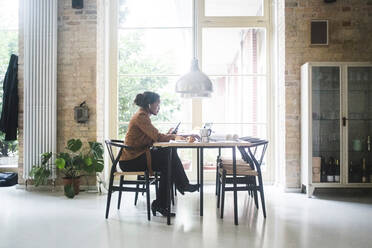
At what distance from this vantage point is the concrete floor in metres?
2.79

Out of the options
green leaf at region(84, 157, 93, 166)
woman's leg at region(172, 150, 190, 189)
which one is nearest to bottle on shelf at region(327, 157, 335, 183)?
woman's leg at region(172, 150, 190, 189)

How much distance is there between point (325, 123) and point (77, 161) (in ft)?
11.6

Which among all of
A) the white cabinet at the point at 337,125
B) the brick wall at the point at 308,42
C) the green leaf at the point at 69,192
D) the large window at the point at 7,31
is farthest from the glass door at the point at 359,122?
the large window at the point at 7,31

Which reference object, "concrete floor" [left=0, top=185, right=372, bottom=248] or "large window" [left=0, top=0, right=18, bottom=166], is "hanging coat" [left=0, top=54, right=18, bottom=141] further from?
"concrete floor" [left=0, top=185, right=372, bottom=248]

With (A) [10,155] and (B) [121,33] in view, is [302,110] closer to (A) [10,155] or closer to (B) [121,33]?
(B) [121,33]

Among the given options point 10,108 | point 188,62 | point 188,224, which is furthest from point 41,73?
point 188,224

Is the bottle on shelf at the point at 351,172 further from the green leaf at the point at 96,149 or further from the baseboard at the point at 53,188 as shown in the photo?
the baseboard at the point at 53,188

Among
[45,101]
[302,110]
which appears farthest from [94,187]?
[302,110]

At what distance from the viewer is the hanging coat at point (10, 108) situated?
5.03 m

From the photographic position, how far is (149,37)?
5.65 m

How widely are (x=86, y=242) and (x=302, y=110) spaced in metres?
3.48

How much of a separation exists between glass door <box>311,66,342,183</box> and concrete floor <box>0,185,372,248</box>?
1.34 ft

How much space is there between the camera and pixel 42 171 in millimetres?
4691

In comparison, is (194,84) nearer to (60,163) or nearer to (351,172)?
(60,163)
